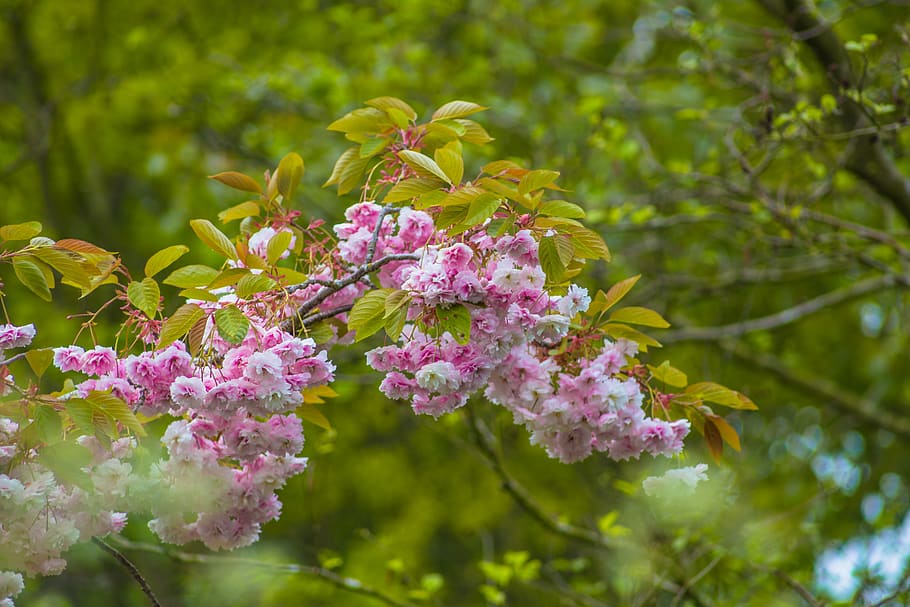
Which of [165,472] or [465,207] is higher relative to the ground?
[465,207]

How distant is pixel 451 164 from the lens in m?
1.99

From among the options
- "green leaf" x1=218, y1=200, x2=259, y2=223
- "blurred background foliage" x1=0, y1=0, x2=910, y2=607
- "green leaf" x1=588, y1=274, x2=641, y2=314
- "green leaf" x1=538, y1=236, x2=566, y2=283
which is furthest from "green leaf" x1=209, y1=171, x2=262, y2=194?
"blurred background foliage" x1=0, y1=0, x2=910, y2=607

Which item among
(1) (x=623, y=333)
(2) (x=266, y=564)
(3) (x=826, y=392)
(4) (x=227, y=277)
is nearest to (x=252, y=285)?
(4) (x=227, y=277)

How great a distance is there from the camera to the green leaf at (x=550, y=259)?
188 cm

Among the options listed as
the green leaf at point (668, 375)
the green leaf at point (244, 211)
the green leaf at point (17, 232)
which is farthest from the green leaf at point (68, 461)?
the green leaf at point (668, 375)

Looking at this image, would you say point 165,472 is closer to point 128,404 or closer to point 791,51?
point 128,404

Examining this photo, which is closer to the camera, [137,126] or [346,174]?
[346,174]

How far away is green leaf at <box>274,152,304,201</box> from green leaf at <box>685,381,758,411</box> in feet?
3.68

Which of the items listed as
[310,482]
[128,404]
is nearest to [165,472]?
[128,404]

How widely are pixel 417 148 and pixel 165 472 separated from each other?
3.31ft

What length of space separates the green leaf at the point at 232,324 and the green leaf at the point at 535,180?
624mm

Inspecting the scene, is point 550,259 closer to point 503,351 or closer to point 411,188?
point 503,351

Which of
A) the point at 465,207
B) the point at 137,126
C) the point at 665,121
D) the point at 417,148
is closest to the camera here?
the point at 465,207

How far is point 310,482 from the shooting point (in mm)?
3684
